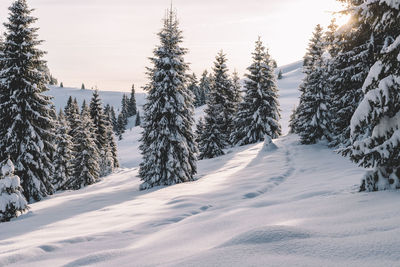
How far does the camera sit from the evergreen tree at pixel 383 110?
557 centimetres

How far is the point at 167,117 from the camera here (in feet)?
57.4

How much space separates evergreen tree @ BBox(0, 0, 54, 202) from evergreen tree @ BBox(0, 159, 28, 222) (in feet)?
21.4

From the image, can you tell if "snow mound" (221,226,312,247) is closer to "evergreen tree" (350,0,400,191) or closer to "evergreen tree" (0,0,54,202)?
"evergreen tree" (350,0,400,191)

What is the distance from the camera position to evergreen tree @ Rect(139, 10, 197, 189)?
1700 cm

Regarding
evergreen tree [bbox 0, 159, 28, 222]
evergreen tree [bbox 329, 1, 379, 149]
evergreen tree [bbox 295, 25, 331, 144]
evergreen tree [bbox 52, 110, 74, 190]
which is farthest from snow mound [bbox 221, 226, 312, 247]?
evergreen tree [bbox 52, 110, 74, 190]

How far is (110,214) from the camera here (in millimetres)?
8797

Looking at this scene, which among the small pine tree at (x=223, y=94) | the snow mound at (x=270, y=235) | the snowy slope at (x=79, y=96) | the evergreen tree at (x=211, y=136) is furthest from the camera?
Result: the snowy slope at (x=79, y=96)

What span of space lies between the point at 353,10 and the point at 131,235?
738 cm

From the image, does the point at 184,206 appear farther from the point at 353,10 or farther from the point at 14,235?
the point at 353,10

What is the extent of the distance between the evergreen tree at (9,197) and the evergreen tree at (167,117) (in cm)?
722


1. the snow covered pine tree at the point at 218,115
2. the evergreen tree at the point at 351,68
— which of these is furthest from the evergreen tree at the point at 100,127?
the evergreen tree at the point at 351,68

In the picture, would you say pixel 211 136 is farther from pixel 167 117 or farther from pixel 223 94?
pixel 167 117

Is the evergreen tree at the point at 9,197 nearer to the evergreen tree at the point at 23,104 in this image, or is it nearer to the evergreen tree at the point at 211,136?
the evergreen tree at the point at 23,104

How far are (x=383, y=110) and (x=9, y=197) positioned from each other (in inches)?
487
